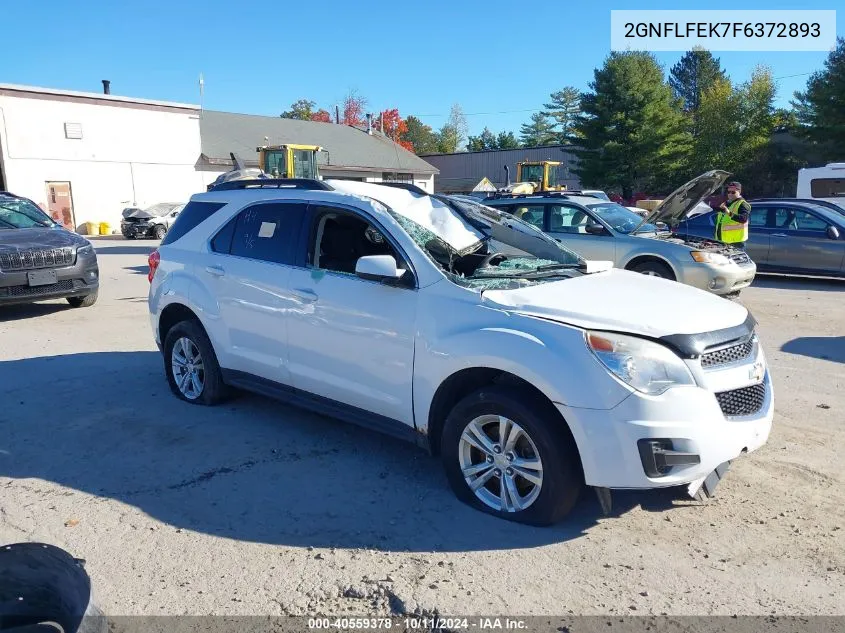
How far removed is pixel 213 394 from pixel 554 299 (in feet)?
10.4

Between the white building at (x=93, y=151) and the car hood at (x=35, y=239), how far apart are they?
23305 millimetres

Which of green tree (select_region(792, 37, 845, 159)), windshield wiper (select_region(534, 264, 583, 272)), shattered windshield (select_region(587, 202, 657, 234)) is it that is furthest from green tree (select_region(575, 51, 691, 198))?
windshield wiper (select_region(534, 264, 583, 272))

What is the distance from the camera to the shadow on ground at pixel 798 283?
1277cm

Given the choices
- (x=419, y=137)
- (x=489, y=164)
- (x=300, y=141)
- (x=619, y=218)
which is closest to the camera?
(x=619, y=218)

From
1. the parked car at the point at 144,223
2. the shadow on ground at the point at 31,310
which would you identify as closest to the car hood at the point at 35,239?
the shadow on ground at the point at 31,310

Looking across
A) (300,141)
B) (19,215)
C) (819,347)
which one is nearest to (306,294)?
(819,347)

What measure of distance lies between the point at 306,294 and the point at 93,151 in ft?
107

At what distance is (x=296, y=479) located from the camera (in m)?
4.38

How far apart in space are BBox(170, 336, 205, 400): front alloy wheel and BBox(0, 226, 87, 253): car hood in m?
5.07

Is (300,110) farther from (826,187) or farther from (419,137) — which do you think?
(826,187)

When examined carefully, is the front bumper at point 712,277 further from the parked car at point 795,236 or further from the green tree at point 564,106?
the green tree at point 564,106

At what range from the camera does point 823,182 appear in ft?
73.4

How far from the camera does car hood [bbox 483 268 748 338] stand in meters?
3.56

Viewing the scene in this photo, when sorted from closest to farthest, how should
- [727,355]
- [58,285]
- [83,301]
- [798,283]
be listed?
[727,355]
[58,285]
[83,301]
[798,283]
